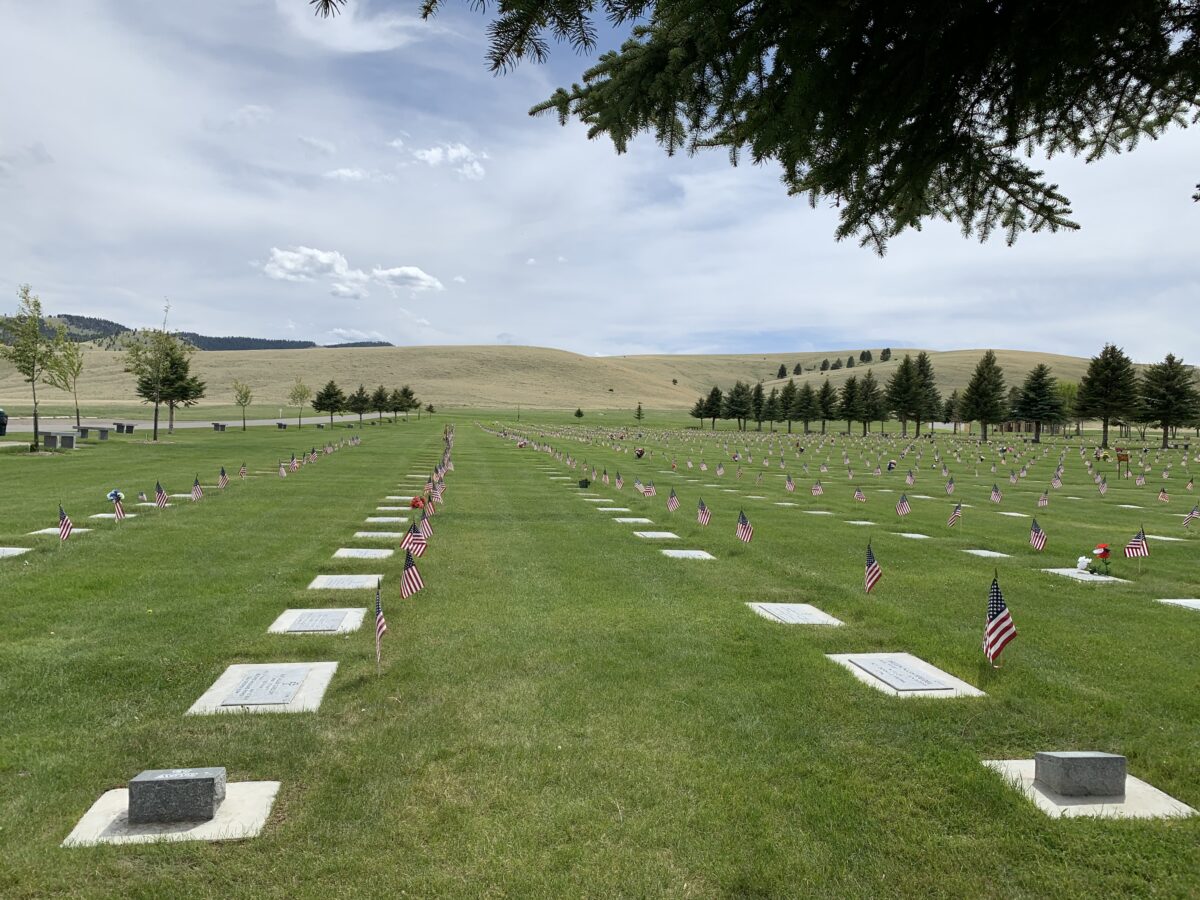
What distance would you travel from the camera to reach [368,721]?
18.7 ft

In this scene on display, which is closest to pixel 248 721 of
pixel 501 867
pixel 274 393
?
pixel 501 867

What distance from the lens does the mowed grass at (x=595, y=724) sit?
3.91 meters

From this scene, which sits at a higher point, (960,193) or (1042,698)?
(960,193)

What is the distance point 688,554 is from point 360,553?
568 centimetres

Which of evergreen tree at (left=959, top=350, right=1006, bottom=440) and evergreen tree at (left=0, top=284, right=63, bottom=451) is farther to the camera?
evergreen tree at (left=959, top=350, right=1006, bottom=440)

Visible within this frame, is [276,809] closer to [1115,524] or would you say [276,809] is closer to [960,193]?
[960,193]

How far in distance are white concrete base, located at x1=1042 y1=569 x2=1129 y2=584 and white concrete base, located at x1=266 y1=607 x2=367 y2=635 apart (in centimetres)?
1049

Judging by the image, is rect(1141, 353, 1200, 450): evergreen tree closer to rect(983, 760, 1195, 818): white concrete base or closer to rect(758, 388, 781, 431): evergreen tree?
rect(758, 388, 781, 431): evergreen tree

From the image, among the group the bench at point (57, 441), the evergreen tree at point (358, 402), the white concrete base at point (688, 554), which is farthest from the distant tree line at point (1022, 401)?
the bench at point (57, 441)

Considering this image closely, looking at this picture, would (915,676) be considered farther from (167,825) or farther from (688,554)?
(688,554)

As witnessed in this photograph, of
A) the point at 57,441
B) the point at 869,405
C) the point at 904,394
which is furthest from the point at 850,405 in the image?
the point at 57,441

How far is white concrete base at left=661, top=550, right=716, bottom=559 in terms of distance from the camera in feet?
42.1

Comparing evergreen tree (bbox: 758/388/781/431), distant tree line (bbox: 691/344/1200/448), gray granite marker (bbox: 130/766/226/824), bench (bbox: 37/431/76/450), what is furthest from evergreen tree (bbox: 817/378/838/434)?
gray granite marker (bbox: 130/766/226/824)

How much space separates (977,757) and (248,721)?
5.39 metres
